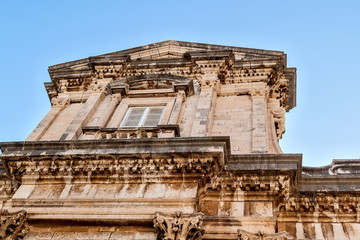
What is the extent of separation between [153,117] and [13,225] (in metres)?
5.43

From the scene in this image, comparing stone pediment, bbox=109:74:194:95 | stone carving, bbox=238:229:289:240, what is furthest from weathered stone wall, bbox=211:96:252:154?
stone carving, bbox=238:229:289:240

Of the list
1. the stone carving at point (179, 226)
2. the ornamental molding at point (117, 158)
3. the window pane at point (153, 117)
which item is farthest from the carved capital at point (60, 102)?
the stone carving at point (179, 226)

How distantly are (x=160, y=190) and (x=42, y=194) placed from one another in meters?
2.68

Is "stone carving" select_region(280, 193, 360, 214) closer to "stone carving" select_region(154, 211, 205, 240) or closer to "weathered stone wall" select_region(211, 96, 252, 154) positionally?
"weathered stone wall" select_region(211, 96, 252, 154)

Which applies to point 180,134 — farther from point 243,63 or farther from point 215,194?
point 243,63

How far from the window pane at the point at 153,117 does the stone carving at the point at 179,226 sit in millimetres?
4663

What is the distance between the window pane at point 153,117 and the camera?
12.6 metres

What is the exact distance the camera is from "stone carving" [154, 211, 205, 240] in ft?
26.3

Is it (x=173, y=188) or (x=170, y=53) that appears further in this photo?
(x=170, y=53)

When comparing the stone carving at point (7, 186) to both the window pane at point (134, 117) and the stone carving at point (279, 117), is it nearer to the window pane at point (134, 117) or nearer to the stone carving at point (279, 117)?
the window pane at point (134, 117)

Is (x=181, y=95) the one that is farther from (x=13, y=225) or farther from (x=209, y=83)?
(x=13, y=225)

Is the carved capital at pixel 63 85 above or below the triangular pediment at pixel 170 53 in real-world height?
below

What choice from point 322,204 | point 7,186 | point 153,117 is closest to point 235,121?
point 153,117

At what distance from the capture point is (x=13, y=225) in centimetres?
881
